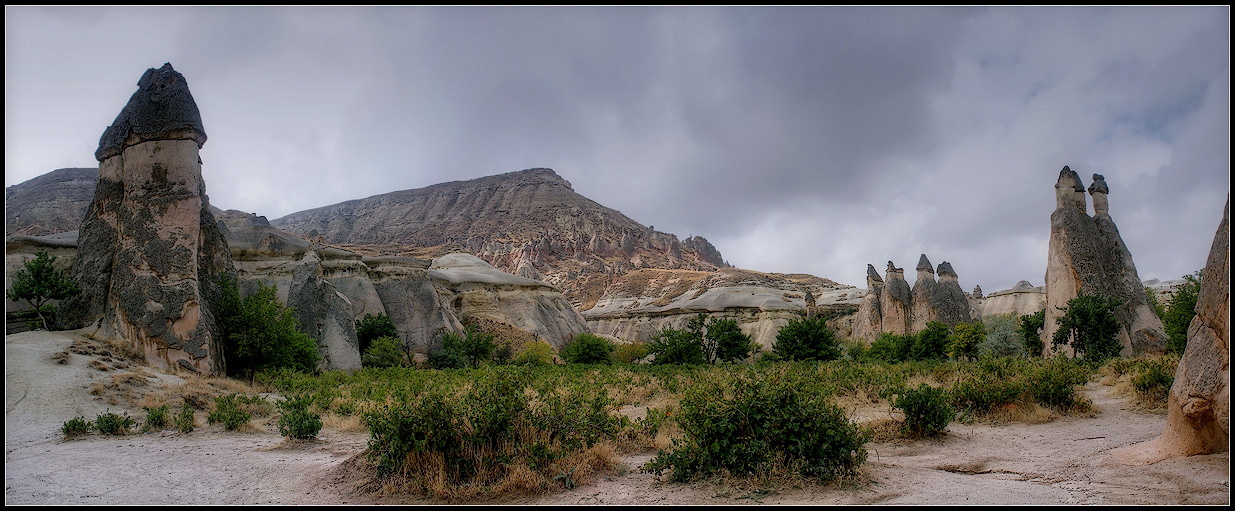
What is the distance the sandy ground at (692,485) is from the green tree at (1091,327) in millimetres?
8910

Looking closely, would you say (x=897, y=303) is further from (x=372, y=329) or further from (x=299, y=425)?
(x=299, y=425)

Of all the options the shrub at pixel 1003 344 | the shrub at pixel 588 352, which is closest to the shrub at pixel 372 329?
the shrub at pixel 588 352

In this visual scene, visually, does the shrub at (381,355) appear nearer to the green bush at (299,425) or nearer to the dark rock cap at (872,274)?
the green bush at (299,425)

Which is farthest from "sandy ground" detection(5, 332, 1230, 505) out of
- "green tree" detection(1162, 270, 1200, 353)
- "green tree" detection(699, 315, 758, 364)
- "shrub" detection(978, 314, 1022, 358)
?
"green tree" detection(699, 315, 758, 364)

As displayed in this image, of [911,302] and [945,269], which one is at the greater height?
[945,269]

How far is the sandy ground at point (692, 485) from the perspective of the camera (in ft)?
15.6

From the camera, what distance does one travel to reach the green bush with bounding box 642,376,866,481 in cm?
528

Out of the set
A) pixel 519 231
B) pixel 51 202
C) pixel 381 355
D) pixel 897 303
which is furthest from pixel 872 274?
pixel 51 202

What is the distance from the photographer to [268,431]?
10.1m

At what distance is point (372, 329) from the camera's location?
30422 millimetres

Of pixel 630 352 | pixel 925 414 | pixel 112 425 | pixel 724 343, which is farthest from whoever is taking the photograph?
pixel 630 352

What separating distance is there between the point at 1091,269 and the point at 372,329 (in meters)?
28.5

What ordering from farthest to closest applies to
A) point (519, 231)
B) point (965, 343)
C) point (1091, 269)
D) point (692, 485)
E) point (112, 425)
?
point (519, 231), point (965, 343), point (1091, 269), point (112, 425), point (692, 485)

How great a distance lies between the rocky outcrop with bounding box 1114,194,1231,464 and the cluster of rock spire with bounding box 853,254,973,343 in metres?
29.9
